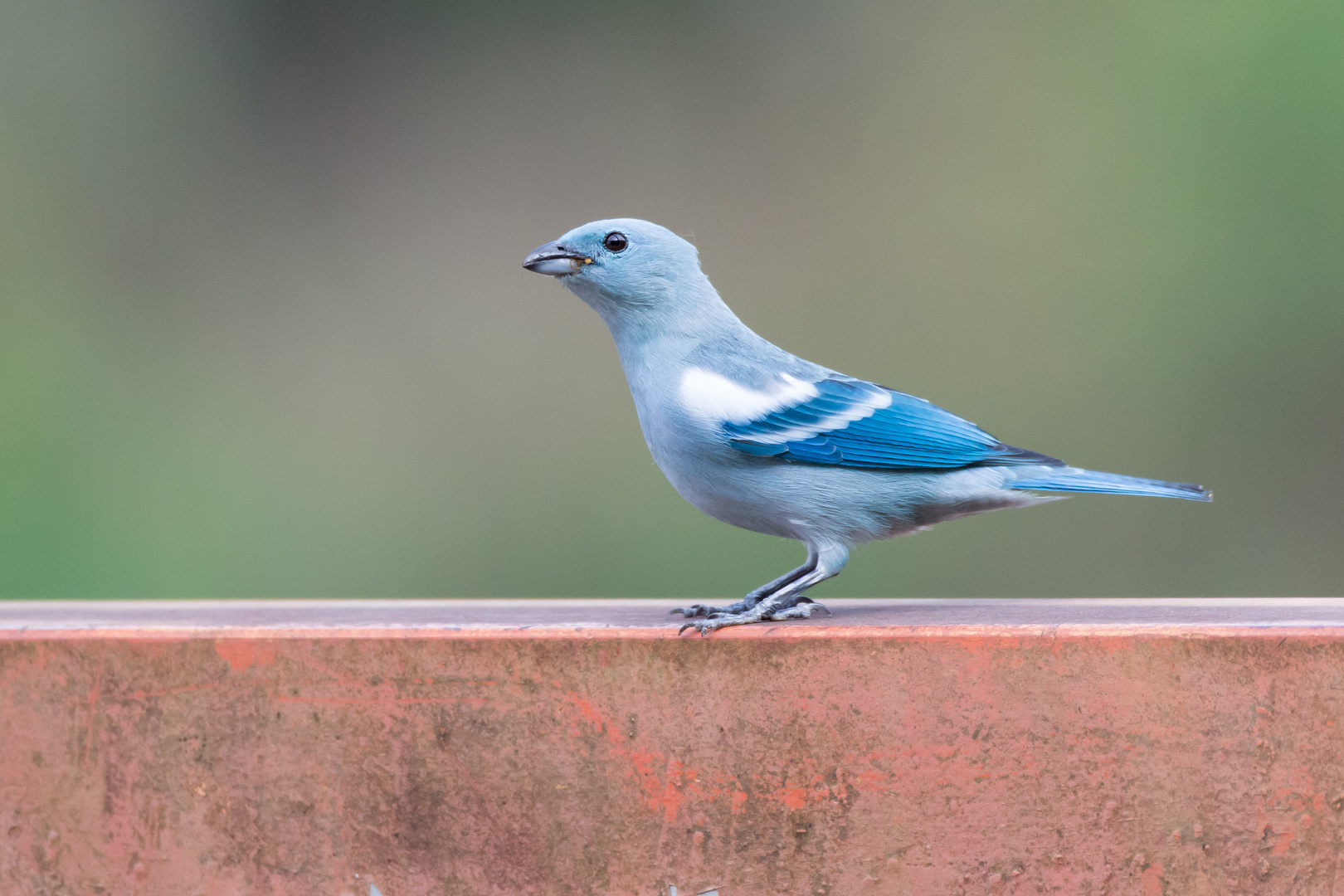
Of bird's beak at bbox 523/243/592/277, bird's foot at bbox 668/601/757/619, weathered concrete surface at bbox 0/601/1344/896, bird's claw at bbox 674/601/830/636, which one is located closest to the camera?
weathered concrete surface at bbox 0/601/1344/896

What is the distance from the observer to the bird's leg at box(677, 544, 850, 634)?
1978 mm

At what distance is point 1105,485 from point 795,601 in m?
0.57

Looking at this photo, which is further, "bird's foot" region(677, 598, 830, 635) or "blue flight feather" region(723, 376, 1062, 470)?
"blue flight feather" region(723, 376, 1062, 470)

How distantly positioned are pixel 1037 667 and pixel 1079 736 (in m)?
0.11

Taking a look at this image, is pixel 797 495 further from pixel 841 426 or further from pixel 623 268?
pixel 623 268

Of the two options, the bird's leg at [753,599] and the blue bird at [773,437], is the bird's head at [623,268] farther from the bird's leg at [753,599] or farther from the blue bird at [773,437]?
the bird's leg at [753,599]

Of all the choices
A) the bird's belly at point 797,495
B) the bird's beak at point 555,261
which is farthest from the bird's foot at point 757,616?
the bird's beak at point 555,261

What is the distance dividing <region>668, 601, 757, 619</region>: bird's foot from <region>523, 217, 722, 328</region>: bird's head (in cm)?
52

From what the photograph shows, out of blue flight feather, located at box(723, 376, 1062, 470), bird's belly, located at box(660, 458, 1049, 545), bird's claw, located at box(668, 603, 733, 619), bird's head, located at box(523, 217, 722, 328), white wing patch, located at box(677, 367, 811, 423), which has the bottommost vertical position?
bird's claw, located at box(668, 603, 733, 619)

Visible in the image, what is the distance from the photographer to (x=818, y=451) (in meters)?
2.16

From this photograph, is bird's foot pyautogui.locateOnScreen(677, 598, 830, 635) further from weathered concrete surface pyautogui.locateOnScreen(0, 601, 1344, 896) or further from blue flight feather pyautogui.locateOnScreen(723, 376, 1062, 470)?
blue flight feather pyautogui.locateOnScreen(723, 376, 1062, 470)

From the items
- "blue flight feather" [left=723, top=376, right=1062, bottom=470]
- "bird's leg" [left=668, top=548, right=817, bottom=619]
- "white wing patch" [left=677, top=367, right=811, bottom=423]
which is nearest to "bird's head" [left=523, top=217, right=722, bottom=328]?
"white wing patch" [left=677, top=367, right=811, bottom=423]

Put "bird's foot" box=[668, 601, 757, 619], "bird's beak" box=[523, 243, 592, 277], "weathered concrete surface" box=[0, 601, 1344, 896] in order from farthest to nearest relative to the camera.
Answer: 1. "bird's beak" box=[523, 243, 592, 277]
2. "bird's foot" box=[668, 601, 757, 619]
3. "weathered concrete surface" box=[0, 601, 1344, 896]

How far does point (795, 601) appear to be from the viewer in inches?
87.0
